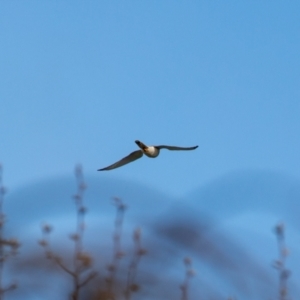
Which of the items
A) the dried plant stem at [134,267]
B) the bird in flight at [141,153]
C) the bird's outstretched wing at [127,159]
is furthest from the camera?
the bird's outstretched wing at [127,159]

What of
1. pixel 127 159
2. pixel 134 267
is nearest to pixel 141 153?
pixel 127 159

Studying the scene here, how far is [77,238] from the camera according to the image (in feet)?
9.27

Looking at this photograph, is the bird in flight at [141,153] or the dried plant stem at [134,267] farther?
the bird in flight at [141,153]

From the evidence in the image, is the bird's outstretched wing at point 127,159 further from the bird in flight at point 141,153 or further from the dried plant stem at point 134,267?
the dried plant stem at point 134,267

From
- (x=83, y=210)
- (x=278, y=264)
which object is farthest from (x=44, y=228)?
(x=278, y=264)

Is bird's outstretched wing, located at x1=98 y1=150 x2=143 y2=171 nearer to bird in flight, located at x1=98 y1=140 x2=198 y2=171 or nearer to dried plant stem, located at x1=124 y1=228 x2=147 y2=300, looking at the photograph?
bird in flight, located at x1=98 y1=140 x2=198 y2=171

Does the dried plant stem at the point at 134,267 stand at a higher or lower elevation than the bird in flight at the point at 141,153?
lower

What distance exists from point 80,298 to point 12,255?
0.34 meters

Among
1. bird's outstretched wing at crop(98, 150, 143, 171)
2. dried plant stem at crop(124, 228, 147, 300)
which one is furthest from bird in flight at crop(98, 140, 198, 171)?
dried plant stem at crop(124, 228, 147, 300)

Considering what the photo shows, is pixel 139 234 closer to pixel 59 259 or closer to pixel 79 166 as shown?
pixel 59 259

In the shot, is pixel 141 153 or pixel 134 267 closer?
pixel 134 267

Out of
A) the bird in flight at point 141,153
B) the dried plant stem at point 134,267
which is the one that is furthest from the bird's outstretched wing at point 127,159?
the dried plant stem at point 134,267

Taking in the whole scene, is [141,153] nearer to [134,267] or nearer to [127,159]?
[127,159]

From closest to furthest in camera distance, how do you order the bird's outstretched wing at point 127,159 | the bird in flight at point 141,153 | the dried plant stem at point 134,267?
1. the dried plant stem at point 134,267
2. the bird in flight at point 141,153
3. the bird's outstretched wing at point 127,159
